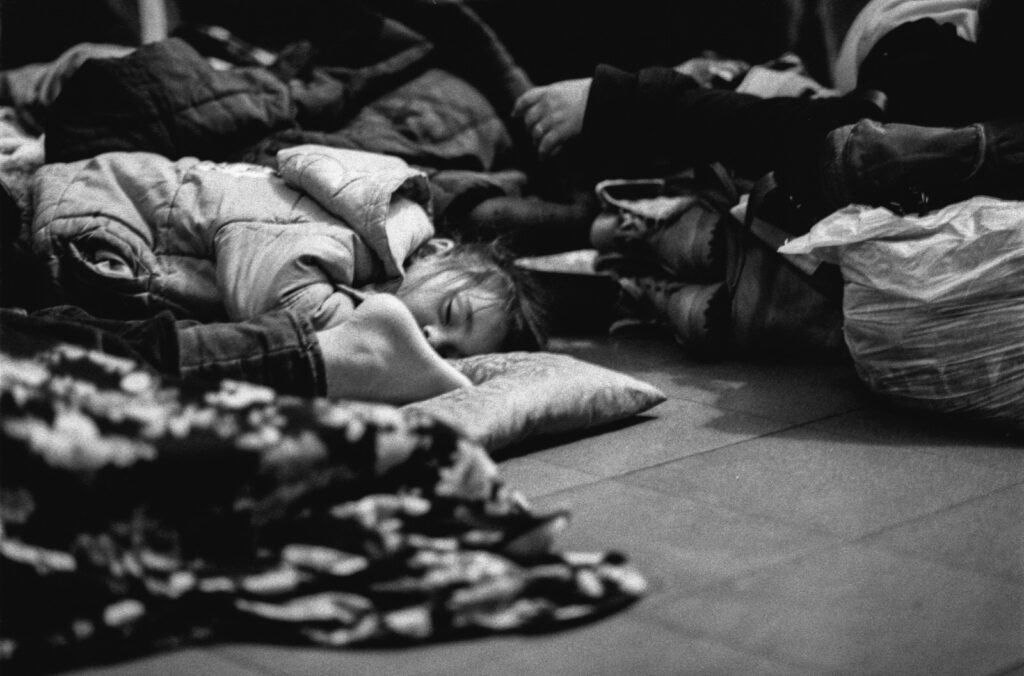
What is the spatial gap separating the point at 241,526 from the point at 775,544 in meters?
0.54

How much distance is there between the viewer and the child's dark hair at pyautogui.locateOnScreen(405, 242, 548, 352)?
→ 6.51ft

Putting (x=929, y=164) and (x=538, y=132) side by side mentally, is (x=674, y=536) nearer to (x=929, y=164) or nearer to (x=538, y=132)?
(x=929, y=164)

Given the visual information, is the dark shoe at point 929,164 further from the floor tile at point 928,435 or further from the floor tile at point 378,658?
the floor tile at point 378,658

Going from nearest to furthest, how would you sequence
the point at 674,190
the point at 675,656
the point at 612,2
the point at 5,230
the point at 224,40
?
the point at 675,656
the point at 5,230
the point at 674,190
the point at 224,40
the point at 612,2

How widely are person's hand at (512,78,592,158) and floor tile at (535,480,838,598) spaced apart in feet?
3.65

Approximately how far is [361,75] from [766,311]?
0.99 meters

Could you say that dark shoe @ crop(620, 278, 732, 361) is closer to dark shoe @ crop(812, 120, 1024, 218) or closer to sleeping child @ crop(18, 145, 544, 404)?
sleeping child @ crop(18, 145, 544, 404)

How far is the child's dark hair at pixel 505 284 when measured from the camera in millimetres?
1983

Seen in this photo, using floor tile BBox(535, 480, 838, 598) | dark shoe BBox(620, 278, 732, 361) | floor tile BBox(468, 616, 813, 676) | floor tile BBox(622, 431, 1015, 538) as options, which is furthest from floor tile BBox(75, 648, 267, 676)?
dark shoe BBox(620, 278, 732, 361)

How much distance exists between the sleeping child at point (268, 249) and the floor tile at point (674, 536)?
38 centimetres

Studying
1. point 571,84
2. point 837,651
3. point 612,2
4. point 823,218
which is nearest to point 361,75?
point 571,84

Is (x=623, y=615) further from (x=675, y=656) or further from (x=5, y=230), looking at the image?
(x=5, y=230)

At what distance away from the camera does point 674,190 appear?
2.37m

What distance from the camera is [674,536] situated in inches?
51.4
